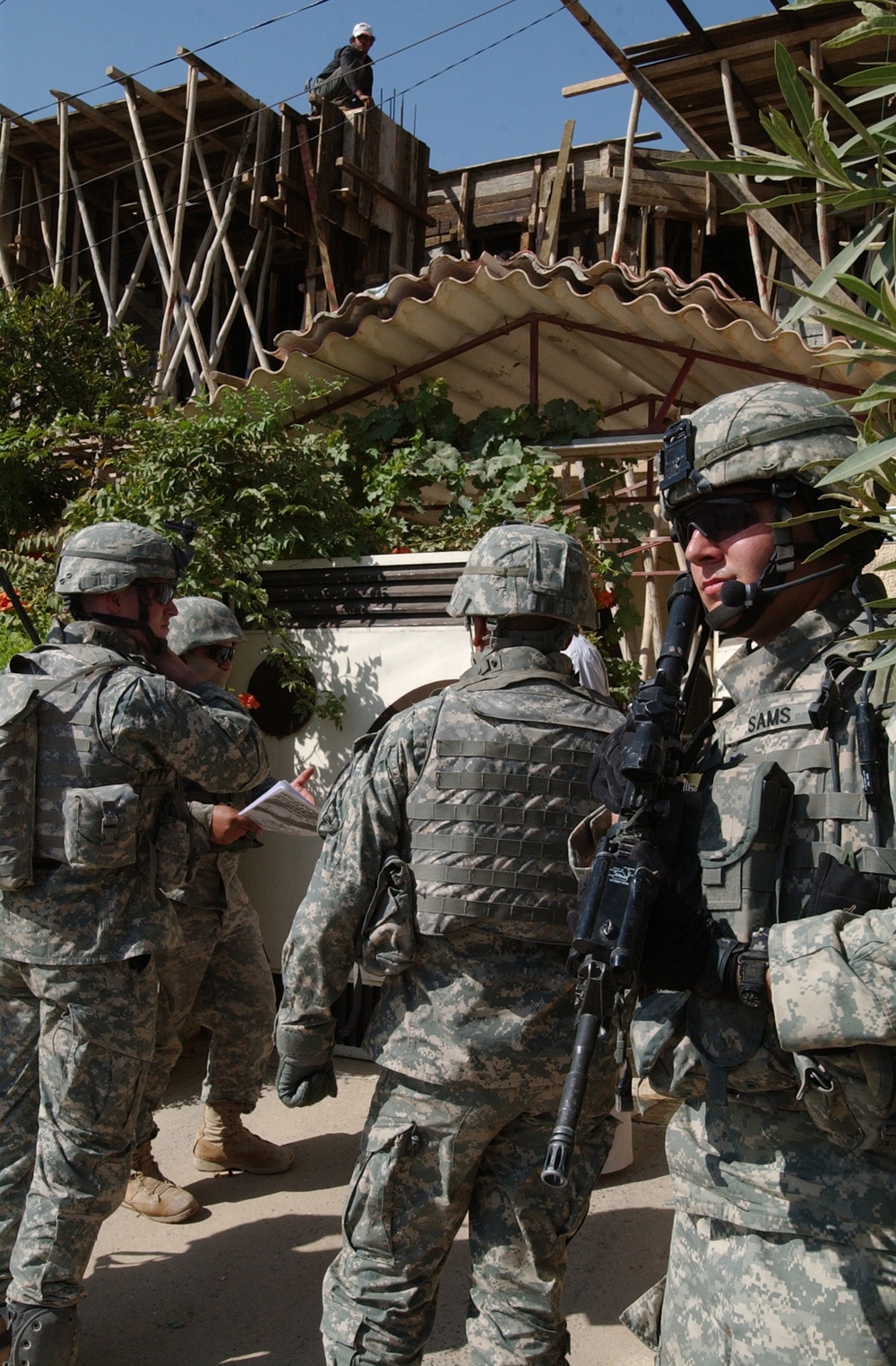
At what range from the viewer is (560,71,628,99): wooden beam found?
8945 mm

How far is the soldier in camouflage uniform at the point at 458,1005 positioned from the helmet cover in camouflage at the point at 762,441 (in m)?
0.85

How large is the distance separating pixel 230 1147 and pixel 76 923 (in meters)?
1.61

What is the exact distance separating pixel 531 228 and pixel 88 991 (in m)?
8.76

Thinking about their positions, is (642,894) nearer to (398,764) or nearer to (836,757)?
(836,757)

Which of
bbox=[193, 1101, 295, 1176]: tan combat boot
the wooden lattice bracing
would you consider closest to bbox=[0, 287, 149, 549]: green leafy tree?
the wooden lattice bracing

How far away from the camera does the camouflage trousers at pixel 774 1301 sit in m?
1.63

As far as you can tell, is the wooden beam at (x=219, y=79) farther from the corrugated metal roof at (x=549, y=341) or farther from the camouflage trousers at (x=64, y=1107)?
the camouflage trousers at (x=64, y=1107)

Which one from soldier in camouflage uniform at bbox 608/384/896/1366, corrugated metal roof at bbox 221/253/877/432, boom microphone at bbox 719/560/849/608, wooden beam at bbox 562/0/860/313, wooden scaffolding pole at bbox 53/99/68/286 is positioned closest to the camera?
soldier in camouflage uniform at bbox 608/384/896/1366

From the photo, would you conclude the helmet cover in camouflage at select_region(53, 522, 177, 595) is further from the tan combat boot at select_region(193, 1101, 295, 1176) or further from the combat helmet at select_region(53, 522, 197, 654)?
the tan combat boot at select_region(193, 1101, 295, 1176)

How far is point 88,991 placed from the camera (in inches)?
123

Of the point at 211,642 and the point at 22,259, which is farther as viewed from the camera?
the point at 22,259

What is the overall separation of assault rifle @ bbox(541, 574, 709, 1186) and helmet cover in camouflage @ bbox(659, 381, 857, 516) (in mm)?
302

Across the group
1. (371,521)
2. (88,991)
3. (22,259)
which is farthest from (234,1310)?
(22,259)

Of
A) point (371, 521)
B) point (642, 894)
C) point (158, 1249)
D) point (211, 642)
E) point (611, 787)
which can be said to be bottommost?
point (158, 1249)
